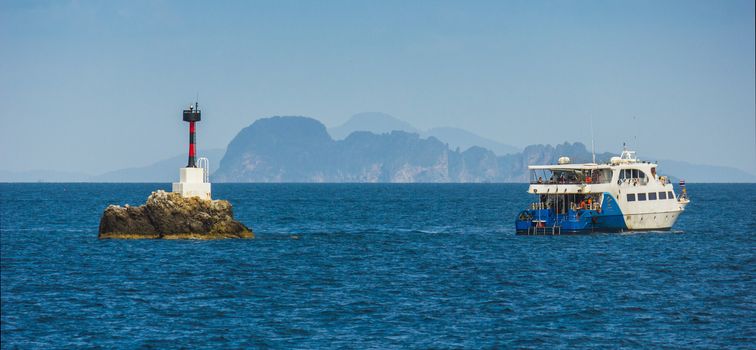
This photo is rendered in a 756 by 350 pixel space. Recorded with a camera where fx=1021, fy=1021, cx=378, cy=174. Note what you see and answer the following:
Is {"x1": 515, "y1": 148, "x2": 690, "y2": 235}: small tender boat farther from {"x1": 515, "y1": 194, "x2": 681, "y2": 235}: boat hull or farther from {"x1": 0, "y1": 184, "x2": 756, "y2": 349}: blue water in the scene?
{"x1": 0, "y1": 184, "x2": 756, "y2": 349}: blue water

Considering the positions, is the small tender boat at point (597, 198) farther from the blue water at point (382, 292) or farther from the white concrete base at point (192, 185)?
the white concrete base at point (192, 185)

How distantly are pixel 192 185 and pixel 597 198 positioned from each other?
29034mm

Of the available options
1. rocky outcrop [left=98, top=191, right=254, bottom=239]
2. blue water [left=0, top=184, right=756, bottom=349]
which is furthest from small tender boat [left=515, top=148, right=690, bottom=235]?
rocky outcrop [left=98, top=191, right=254, bottom=239]

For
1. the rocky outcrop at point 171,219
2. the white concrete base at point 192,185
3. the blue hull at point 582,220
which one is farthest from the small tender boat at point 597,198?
the white concrete base at point 192,185

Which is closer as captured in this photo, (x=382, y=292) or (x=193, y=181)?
(x=382, y=292)

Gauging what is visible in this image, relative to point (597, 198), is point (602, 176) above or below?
above

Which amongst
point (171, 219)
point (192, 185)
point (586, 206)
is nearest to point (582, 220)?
point (586, 206)

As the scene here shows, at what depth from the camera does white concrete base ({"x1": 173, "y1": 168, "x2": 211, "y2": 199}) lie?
235ft

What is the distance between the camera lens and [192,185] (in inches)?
2837

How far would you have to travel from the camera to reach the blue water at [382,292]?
36031 mm

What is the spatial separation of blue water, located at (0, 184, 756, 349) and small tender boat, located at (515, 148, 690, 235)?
4.97 feet

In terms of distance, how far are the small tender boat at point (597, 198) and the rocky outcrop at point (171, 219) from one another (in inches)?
879

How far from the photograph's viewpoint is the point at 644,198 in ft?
245

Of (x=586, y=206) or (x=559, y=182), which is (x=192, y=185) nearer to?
(x=559, y=182)
